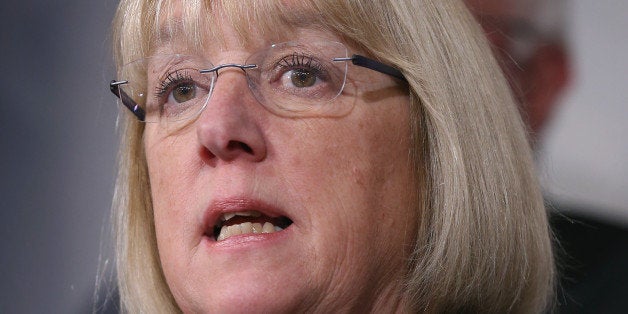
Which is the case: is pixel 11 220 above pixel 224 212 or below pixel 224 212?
above

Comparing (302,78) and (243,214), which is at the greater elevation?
(302,78)

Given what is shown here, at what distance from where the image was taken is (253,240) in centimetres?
142

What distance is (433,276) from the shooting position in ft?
5.18

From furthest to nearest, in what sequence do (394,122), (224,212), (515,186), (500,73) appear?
(500,73), (515,186), (394,122), (224,212)

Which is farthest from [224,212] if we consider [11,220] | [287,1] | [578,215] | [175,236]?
[578,215]

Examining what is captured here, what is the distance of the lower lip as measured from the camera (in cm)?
141

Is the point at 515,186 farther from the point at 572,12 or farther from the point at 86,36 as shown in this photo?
the point at 86,36

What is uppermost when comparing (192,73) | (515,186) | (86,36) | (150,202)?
(86,36)

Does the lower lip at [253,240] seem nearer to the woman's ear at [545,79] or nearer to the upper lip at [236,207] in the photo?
the upper lip at [236,207]

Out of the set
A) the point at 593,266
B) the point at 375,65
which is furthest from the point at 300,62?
the point at 593,266

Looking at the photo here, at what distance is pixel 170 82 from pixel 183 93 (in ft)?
0.13

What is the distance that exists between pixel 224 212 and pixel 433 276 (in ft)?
1.37

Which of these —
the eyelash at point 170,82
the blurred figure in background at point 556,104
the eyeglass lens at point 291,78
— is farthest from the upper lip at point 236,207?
the blurred figure in background at point 556,104

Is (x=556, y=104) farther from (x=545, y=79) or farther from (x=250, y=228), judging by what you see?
(x=250, y=228)
